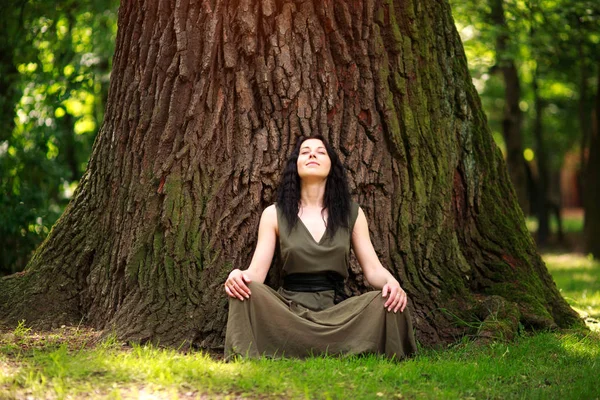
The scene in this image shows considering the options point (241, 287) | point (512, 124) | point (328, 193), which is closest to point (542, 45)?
point (512, 124)

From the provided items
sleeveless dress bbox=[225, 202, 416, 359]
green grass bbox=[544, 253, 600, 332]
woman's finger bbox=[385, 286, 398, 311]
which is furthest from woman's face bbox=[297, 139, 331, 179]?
green grass bbox=[544, 253, 600, 332]

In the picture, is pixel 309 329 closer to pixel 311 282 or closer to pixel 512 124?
pixel 311 282

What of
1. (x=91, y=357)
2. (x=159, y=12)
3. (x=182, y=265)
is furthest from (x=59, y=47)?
(x=91, y=357)

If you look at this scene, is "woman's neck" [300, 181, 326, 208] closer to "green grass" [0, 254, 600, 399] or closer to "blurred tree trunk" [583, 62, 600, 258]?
"green grass" [0, 254, 600, 399]

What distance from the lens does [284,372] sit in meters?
4.63

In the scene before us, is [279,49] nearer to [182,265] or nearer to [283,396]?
[182,265]

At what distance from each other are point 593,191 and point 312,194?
1103 cm

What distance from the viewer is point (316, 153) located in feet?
18.5

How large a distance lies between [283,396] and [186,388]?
56cm

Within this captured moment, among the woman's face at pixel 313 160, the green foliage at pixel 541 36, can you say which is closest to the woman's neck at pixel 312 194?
the woman's face at pixel 313 160

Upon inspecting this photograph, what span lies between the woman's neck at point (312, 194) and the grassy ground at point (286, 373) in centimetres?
133

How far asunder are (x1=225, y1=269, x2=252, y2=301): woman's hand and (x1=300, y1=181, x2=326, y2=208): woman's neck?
909mm

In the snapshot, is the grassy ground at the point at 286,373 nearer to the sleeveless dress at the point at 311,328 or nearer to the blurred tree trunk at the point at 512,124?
the sleeveless dress at the point at 311,328

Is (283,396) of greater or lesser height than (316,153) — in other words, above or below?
below
